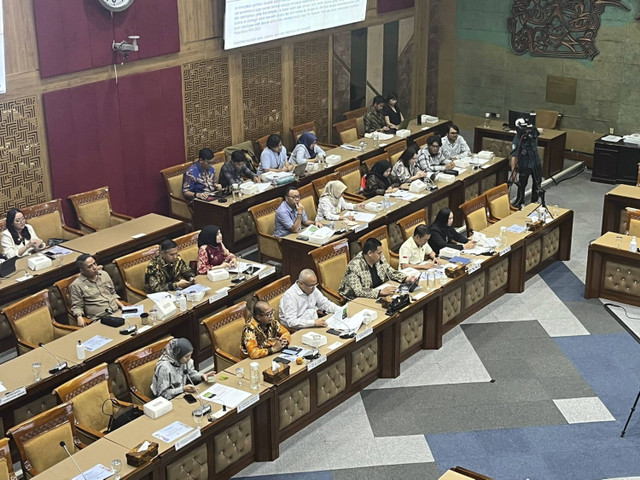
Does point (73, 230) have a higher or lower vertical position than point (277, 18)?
lower

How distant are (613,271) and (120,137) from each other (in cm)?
655

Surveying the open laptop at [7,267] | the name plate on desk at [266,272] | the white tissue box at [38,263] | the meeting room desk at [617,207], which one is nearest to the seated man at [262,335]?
the name plate on desk at [266,272]

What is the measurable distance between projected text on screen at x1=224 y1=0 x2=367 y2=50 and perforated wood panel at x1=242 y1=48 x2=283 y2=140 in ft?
1.19

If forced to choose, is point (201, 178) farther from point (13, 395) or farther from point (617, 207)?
point (617, 207)

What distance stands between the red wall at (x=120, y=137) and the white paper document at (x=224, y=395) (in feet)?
16.4

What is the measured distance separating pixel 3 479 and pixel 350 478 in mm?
2851

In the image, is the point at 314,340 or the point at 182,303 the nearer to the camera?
the point at 314,340

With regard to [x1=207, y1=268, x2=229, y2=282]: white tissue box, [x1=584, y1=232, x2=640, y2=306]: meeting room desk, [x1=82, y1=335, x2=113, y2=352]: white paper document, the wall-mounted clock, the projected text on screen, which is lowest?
[x1=584, y1=232, x2=640, y2=306]: meeting room desk

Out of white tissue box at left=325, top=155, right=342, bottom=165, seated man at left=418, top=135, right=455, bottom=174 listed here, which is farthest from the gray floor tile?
white tissue box at left=325, top=155, right=342, bottom=165

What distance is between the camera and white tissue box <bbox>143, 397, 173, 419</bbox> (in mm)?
7418

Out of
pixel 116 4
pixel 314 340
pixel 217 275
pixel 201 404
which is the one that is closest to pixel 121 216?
pixel 116 4

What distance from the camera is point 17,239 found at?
10.6 meters

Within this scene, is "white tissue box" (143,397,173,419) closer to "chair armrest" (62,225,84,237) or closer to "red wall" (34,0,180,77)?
"chair armrest" (62,225,84,237)

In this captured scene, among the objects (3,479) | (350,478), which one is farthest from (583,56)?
(3,479)
